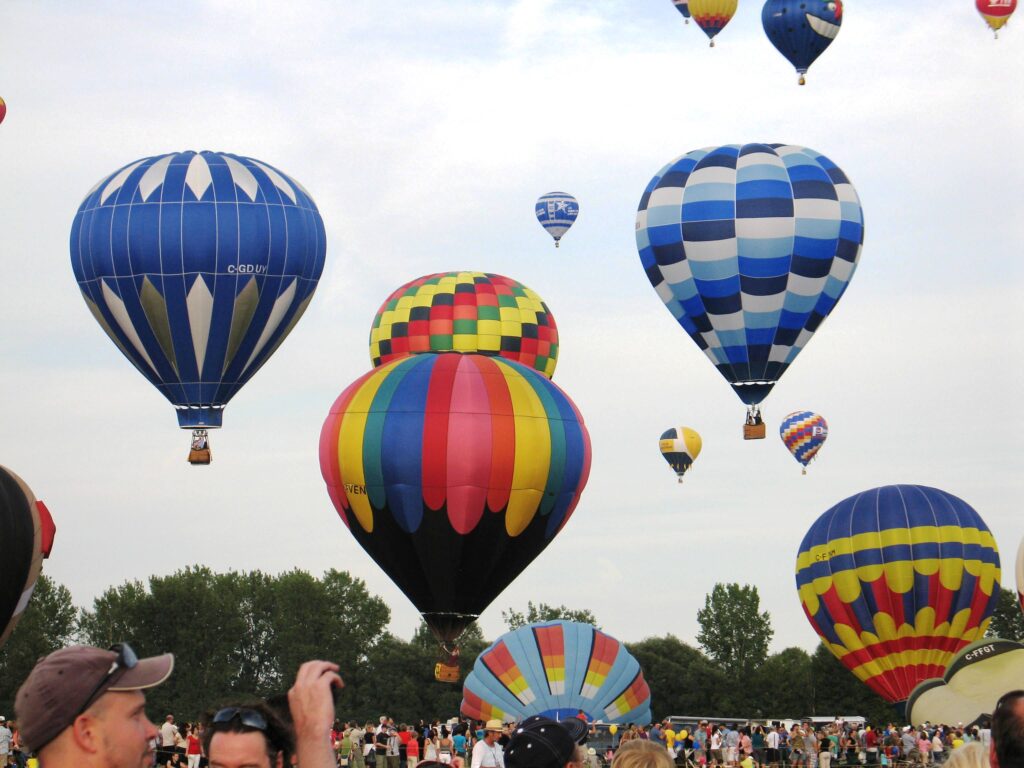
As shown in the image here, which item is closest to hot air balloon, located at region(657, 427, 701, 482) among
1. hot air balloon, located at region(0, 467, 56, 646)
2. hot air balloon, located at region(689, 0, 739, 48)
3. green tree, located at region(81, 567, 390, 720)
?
hot air balloon, located at region(689, 0, 739, 48)

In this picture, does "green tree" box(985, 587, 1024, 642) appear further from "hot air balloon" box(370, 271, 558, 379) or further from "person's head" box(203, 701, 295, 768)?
"person's head" box(203, 701, 295, 768)

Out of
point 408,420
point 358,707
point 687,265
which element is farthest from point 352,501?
point 358,707

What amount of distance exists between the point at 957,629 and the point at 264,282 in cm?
1251

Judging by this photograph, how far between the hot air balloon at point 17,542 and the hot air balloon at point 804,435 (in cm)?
2407

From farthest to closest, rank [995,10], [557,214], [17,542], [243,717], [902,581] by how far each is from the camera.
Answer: [557,214]
[995,10]
[902,581]
[17,542]
[243,717]

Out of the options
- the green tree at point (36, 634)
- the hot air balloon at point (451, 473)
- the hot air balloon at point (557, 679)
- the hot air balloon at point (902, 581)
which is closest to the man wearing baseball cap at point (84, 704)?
the hot air balloon at point (451, 473)

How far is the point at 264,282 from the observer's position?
2409 cm

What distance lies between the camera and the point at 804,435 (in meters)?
39.2

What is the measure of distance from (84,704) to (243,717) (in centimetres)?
29

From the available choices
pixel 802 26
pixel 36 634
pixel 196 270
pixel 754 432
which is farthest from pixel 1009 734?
pixel 36 634

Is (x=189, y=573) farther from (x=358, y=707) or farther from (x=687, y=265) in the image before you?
(x=687, y=265)

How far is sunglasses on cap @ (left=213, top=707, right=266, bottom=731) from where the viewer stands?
10.0ft

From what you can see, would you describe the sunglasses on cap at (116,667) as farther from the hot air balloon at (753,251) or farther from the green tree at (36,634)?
the green tree at (36,634)

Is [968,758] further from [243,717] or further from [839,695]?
[839,695]
